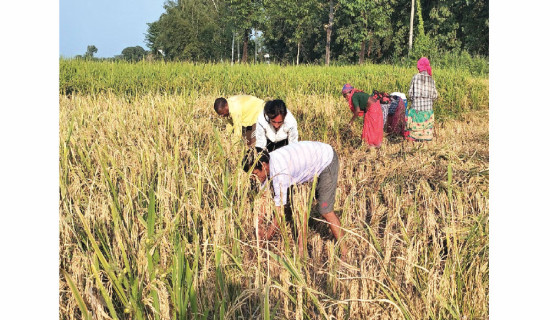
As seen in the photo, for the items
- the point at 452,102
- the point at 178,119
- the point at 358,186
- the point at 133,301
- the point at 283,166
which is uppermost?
the point at 452,102

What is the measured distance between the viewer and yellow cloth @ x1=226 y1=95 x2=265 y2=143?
4305mm

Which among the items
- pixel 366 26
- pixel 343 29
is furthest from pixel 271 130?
pixel 343 29

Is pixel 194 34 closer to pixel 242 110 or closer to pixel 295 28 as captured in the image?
pixel 295 28

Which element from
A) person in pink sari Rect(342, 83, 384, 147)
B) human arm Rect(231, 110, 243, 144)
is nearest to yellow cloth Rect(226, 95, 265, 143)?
human arm Rect(231, 110, 243, 144)

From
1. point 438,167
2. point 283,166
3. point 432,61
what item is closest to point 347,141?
point 438,167

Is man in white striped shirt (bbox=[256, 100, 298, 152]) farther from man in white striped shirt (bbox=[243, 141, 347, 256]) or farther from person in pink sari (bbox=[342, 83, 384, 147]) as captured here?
person in pink sari (bbox=[342, 83, 384, 147])

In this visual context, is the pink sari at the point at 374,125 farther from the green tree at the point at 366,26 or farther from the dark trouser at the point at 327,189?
the green tree at the point at 366,26

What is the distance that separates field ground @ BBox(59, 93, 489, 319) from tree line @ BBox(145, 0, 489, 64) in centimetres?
1718

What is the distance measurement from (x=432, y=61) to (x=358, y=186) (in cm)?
1809

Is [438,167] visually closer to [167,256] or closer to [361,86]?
[167,256]

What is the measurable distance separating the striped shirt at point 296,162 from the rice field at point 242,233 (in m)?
0.15

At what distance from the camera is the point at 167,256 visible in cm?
174

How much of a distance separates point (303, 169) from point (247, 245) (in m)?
0.81

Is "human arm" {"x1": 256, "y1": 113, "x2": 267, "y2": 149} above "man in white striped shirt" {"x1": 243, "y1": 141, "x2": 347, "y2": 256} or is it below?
above
